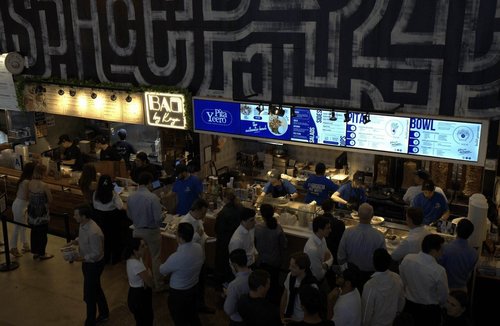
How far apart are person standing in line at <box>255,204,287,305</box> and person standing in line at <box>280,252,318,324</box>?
1.37 metres

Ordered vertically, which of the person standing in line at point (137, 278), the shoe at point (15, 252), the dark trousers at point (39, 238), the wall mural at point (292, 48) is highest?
the wall mural at point (292, 48)

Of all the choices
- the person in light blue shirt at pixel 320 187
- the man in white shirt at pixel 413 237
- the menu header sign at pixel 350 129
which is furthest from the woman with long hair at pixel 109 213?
the man in white shirt at pixel 413 237

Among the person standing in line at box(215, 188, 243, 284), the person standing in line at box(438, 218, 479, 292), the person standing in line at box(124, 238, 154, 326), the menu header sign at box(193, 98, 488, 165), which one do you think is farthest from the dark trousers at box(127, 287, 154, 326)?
the menu header sign at box(193, 98, 488, 165)

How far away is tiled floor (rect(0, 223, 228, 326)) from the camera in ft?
24.1

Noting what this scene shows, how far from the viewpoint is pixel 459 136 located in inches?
287

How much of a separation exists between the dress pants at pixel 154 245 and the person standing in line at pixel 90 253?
1064 mm

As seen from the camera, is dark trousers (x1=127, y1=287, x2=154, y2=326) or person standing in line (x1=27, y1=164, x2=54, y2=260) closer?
dark trousers (x1=127, y1=287, x2=154, y2=326)

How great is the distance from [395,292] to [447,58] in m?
3.65

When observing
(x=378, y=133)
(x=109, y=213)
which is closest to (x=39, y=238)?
(x=109, y=213)

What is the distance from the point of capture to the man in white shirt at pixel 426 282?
18.2ft

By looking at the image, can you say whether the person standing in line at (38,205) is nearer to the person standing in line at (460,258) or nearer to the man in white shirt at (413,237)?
the man in white shirt at (413,237)

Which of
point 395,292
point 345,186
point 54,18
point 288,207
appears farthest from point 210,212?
point 54,18

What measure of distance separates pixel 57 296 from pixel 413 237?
17.5ft

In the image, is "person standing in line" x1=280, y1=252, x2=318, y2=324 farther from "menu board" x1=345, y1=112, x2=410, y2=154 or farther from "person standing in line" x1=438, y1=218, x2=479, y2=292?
"menu board" x1=345, y1=112, x2=410, y2=154
